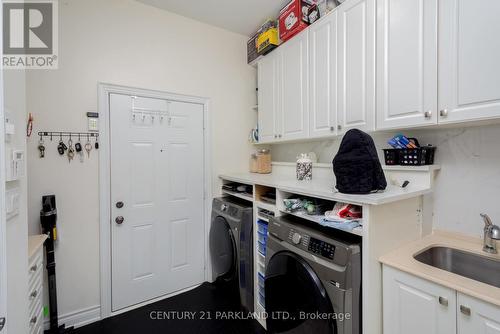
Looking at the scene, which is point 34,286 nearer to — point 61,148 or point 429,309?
point 61,148

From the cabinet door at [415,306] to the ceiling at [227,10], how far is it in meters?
2.40

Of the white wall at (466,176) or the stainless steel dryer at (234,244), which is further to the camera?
the stainless steel dryer at (234,244)

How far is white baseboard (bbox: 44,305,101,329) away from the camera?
1791 mm

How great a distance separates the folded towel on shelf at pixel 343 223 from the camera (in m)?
1.15

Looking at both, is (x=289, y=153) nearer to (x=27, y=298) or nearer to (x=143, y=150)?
(x=143, y=150)

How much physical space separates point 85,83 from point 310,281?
2.28 m

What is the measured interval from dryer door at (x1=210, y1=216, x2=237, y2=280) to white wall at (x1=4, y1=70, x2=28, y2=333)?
1354 millimetres

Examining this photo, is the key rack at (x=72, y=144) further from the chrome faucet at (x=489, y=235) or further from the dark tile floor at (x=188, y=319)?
the chrome faucet at (x=489, y=235)

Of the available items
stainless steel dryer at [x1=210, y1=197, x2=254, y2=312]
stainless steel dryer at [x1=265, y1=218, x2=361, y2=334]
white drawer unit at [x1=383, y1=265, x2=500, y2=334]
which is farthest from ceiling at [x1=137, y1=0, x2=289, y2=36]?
white drawer unit at [x1=383, y1=265, x2=500, y2=334]

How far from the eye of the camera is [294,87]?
6.80 ft

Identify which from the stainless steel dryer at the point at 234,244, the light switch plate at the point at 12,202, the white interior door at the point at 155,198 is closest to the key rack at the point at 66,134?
the white interior door at the point at 155,198

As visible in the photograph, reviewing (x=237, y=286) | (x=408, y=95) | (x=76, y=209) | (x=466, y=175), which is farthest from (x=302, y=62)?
(x=76, y=209)

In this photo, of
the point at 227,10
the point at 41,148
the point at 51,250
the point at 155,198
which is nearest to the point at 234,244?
the point at 155,198

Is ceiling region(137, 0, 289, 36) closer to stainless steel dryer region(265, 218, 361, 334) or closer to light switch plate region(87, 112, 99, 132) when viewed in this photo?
light switch plate region(87, 112, 99, 132)
